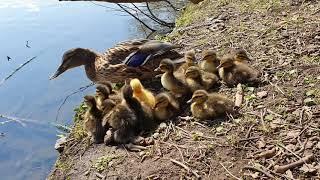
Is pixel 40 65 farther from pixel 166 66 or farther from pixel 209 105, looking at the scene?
pixel 209 105

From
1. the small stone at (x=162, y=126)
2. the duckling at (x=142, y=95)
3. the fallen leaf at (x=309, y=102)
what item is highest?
the fallen leaf at (x=309, y=102)

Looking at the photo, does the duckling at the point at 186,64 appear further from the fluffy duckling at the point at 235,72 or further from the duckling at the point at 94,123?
the duckling at the point at 94,123

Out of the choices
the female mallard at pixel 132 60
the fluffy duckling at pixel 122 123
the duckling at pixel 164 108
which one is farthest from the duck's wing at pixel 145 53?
the fluffy duckling at pixel 122 123

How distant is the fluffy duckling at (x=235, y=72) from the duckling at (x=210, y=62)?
104mm

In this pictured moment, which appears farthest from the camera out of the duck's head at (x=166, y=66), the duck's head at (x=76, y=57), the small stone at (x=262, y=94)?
the duck's head at (x=76, y=57)

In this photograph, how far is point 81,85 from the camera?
764cm

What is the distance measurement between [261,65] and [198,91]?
37.1 inches

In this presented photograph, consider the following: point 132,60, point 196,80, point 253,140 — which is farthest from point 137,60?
point 253,140

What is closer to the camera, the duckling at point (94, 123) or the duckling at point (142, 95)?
the duckling at point (94, 123)

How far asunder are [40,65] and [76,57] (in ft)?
9.34

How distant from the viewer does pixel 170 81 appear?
448cm

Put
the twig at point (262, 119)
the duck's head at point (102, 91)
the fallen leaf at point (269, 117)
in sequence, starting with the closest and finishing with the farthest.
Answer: the twig at point (262, 119)
the fallen leaf at point (269, 117)
the duck's head at point (102, 91)

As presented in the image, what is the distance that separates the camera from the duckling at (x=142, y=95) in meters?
4.30

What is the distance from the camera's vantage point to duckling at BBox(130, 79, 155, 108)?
430 centimetres
